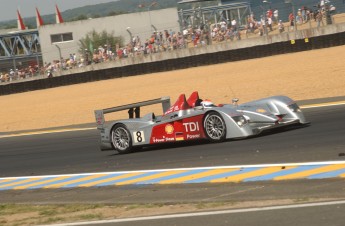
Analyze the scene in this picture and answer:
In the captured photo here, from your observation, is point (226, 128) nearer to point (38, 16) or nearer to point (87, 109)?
point (87, 109)

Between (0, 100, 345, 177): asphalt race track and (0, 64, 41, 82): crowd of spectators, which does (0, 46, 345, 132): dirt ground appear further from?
(0, 64, 41, 82): crowd of spectators

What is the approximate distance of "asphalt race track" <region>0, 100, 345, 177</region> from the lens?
11.9 meters

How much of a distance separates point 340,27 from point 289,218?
26.4 meters

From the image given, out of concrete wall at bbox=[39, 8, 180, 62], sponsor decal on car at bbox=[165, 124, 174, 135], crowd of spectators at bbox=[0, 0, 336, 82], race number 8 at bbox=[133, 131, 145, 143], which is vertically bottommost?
race number 8 at bbox=[133, 131, 145, 143]

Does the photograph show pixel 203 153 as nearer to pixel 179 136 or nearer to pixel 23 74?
pixel 179 136

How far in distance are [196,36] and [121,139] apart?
21903mm

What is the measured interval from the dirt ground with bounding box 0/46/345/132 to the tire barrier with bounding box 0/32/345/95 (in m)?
0.32

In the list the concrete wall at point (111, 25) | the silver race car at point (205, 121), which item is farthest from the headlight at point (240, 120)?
the concrete wall at point (111, 25)

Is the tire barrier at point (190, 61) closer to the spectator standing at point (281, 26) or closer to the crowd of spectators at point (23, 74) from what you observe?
the spectator standing at point (281, 26)

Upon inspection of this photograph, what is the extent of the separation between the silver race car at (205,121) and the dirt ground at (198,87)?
25.5ft

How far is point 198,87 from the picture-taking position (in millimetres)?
29250

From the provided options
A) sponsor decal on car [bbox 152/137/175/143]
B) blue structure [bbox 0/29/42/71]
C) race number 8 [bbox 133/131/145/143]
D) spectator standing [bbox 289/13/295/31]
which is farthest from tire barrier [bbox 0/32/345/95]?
blue structure [bbox 0/29/42/71]

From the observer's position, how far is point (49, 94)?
119ft

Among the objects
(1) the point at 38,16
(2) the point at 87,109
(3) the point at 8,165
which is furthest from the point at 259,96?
(1) the point at 38,16
